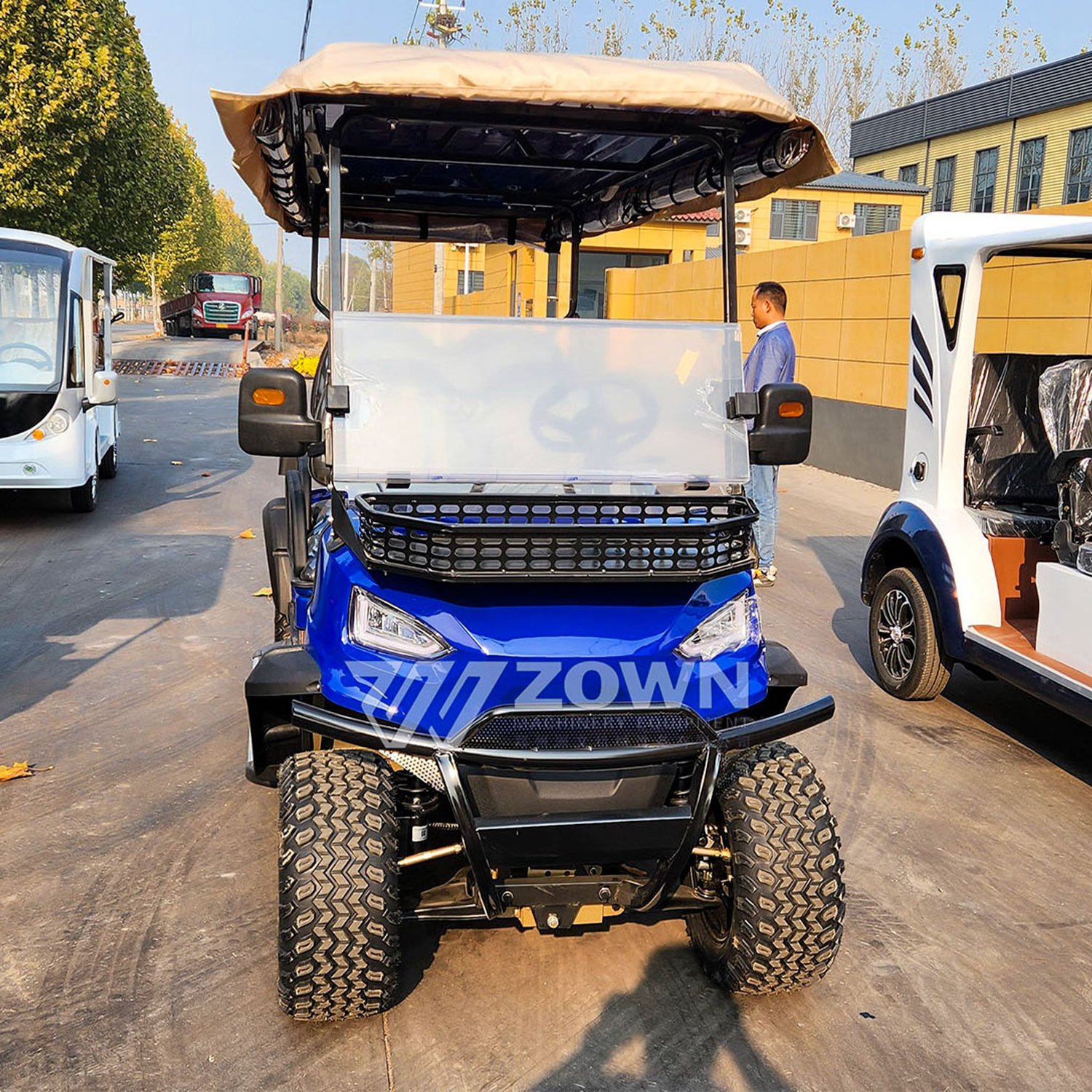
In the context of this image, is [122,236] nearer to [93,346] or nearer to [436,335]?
[93,346]

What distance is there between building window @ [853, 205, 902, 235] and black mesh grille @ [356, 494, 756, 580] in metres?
32.1

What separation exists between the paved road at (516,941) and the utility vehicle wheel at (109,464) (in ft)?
19.2

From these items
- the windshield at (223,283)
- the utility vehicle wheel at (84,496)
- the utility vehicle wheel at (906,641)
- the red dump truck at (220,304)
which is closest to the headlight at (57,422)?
the utility vehicle wheel at (84,496)

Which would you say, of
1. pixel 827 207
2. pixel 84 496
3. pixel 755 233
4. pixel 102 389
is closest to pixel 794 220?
pixel 827 207

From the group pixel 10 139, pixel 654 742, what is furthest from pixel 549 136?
pixel 10 139

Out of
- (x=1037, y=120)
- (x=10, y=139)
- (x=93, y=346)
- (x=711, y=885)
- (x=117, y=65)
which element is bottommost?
(x=711, y=885)

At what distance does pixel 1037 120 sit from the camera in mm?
30875

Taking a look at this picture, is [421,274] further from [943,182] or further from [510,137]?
[510,137]

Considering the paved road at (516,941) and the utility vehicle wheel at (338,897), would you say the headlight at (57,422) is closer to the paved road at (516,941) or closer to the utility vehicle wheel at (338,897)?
the paved road at (516,941)

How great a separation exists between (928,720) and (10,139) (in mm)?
15640

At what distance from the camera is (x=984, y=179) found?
33219mm

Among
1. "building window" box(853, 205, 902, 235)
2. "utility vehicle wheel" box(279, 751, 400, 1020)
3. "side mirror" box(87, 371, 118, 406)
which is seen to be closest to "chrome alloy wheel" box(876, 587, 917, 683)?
"utility vehicle wheel" box(279, 751, 400, 1020)

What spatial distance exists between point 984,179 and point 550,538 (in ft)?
112

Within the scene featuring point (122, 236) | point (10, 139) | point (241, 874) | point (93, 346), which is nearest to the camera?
point (241, 874)
